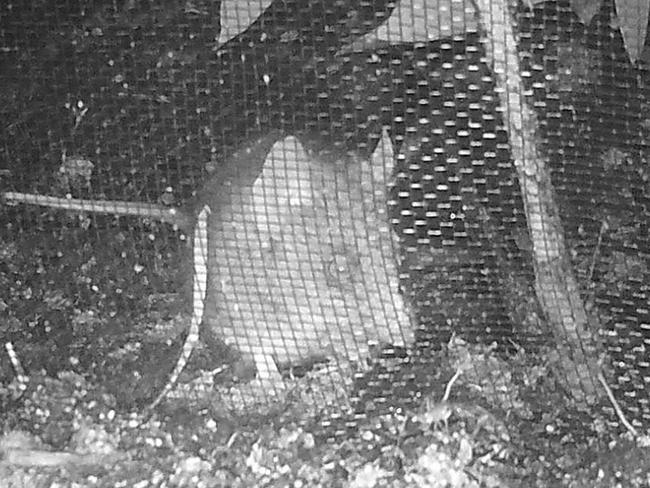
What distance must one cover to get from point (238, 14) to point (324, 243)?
0.12 m

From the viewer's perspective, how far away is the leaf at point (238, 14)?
462 millimetres

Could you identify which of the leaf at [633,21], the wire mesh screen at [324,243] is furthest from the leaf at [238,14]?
the leaf at [633,21]

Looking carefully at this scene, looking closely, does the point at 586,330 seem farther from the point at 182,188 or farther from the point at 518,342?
the point at 182,188

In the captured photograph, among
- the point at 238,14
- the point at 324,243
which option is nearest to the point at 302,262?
the point at 324,243

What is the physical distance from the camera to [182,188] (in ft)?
1.58

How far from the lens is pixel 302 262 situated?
1.60ft

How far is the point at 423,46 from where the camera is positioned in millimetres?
457

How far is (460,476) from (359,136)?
0.17m

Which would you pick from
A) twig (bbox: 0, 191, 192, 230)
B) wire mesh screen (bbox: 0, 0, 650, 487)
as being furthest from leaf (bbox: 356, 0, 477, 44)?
twig (bbox: 0, 191, 192, 230)

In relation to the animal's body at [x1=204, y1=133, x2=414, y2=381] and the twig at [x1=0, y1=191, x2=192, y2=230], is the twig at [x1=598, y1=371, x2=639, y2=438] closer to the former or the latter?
the animal's body at [x1=204, y1=133, x2=414, y2=381]

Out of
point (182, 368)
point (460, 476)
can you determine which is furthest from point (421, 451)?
point (182, 368)

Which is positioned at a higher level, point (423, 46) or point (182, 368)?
point (423, 46)

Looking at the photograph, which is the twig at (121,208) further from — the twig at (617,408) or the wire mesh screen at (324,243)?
the twig at (617,408)

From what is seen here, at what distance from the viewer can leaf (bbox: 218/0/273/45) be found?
0.46m
